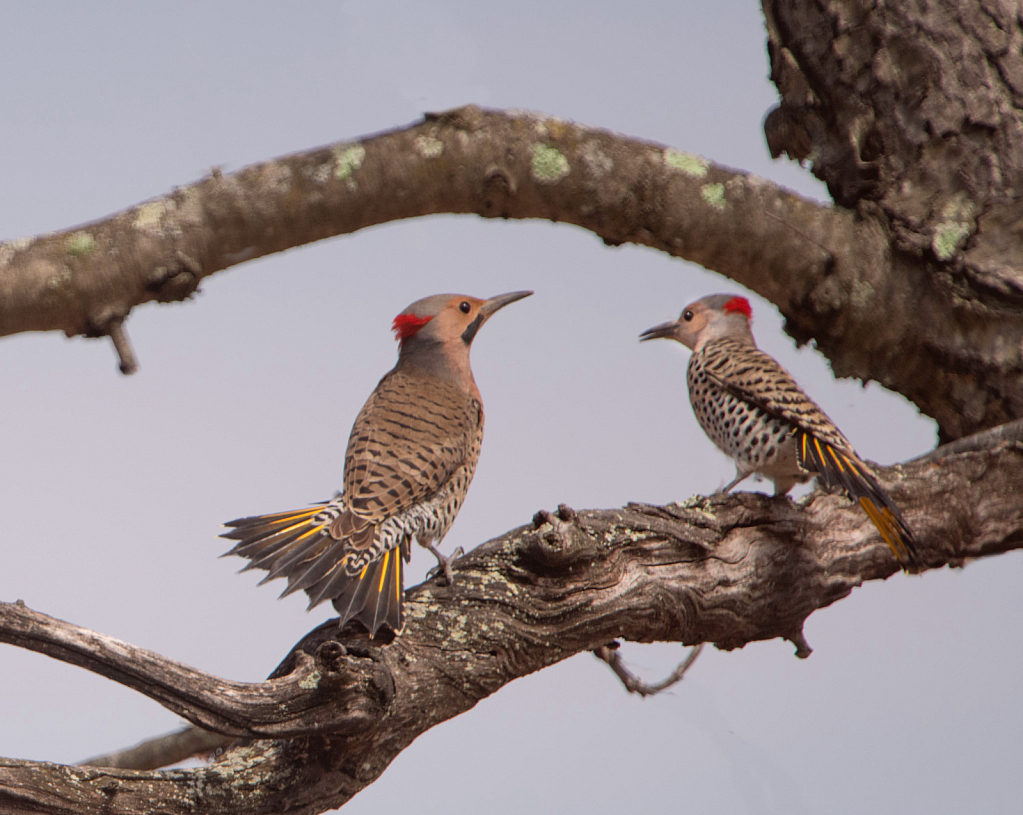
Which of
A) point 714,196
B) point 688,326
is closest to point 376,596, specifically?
point 714,196

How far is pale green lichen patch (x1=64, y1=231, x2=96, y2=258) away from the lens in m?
2.68

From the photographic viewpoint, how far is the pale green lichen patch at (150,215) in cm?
274

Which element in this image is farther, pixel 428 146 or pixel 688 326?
pixel 688 326

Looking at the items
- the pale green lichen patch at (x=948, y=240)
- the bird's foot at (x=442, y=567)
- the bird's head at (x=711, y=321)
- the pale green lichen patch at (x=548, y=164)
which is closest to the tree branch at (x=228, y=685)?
the bird's foot at (x=442, y=567)

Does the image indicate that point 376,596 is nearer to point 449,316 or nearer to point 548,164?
point 449,316

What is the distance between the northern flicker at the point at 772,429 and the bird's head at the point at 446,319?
27.4 inches

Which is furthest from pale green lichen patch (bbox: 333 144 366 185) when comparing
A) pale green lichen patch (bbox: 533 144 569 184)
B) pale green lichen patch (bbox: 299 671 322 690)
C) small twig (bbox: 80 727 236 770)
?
small twig (bbox: 80 727 236 770)

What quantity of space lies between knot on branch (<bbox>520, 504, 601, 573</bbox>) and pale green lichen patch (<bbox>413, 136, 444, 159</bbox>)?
116 centimetres

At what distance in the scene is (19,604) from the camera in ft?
6.28

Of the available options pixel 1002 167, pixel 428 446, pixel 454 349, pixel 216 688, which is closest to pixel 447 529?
pixel 428 446

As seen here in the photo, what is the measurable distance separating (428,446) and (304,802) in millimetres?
987

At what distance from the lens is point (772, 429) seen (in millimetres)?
3094

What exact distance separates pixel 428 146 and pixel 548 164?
0.39 meters

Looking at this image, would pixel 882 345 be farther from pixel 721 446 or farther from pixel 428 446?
pixel 428 446
